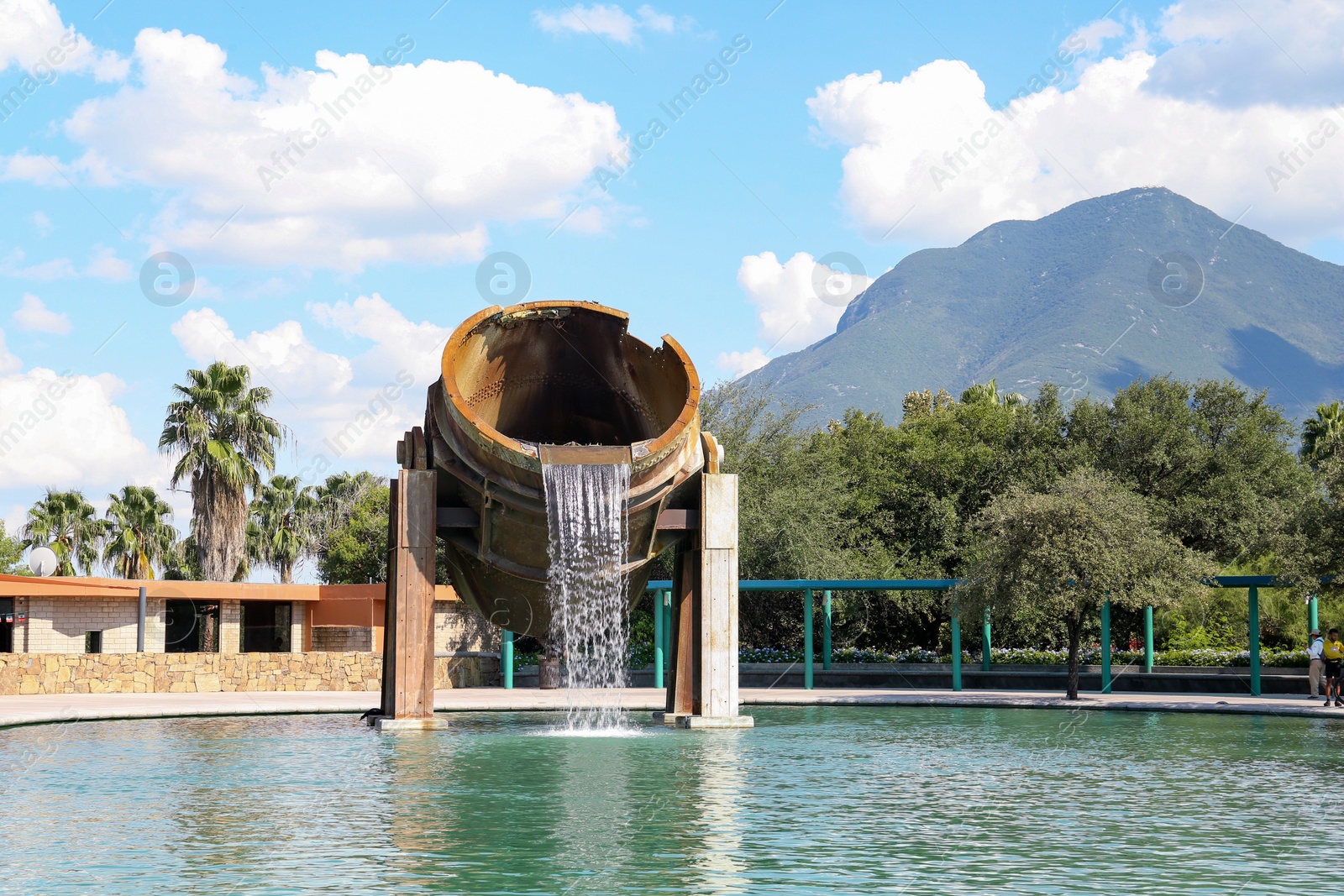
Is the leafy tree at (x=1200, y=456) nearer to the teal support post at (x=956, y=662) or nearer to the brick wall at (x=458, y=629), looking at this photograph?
the teal support post at (x=956, y=662)

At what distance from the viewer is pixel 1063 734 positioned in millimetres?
19516

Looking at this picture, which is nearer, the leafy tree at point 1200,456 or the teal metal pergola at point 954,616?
the teal metal pergola at point 954,616

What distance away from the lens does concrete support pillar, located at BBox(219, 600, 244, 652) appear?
40.8 meters

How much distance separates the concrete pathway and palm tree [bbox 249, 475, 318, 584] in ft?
87.6

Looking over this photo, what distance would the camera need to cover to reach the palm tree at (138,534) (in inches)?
2029

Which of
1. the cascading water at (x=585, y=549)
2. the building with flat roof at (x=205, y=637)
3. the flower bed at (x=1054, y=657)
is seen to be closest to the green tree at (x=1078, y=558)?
the flower bed at (x=1054, y=657)

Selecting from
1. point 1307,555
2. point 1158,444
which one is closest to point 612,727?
point 1307,555

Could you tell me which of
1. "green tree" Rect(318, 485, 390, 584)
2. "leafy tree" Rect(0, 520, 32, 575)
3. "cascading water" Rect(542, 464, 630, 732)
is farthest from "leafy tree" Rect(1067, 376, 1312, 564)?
"leafy tree" Rect(0, 520, 32, 575)

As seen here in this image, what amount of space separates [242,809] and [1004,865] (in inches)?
241

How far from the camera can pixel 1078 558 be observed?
85.6 feet

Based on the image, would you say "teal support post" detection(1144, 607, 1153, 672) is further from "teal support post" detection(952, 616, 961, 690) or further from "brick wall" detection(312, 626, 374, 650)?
"brick wall" detection(312, 626, 374, 650)

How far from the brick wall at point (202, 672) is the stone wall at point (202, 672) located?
0.02 m

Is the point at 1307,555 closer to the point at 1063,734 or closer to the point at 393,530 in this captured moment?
the point at 1063,734

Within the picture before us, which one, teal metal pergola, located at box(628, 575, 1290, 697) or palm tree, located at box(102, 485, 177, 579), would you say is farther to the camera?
palm tree, located at box(102, 485, 177, 579)
